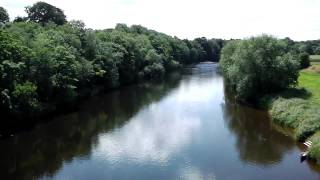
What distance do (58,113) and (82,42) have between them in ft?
79.6

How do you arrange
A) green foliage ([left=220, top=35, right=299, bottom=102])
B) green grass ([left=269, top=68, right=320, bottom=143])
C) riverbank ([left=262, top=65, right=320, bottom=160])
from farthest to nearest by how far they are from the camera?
green foliage ([left=220, top=35, right=299, bottom=102]) < green grass ([left=269, top=68, right=320, bottom=143]) < riverbank ([left=262, top=65, right=320, bottom=160])

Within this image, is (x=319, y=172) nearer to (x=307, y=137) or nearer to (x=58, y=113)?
(x=307, y=137)

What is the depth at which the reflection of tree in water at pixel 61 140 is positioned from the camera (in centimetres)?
3647

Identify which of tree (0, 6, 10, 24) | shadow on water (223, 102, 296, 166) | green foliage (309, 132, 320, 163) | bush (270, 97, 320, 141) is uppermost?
tree (0, 6, 10, 24)

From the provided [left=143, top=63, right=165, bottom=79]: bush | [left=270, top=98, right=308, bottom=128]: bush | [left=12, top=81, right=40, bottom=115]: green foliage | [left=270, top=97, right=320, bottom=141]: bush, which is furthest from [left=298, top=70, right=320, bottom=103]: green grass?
[left=143, top=63, right=165, bottom=79]: bush

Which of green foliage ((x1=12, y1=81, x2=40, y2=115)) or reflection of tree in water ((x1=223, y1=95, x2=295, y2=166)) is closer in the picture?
reflection of tree in water ((x1=223, y1=95, x2=295, y2=166))

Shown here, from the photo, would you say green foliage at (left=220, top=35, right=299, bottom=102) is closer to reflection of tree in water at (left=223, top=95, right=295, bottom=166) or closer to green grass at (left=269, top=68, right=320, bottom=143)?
green grass at (left=269, top=68, right=320, bottom=143)

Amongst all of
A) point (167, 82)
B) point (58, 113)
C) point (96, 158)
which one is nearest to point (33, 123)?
point (58, 113)

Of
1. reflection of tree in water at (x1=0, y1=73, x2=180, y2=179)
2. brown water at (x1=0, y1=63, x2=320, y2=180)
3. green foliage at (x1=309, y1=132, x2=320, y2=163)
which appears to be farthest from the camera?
reflection of tree in water at (x1=0, y1=73, x2=180, y2=179)

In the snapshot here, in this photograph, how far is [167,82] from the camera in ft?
334

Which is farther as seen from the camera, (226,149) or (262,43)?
(262,43)

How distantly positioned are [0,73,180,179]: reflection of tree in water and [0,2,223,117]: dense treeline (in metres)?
3.20

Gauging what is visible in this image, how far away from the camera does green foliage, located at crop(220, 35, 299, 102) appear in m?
61.2

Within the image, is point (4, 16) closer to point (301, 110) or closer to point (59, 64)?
point (59, 64)
